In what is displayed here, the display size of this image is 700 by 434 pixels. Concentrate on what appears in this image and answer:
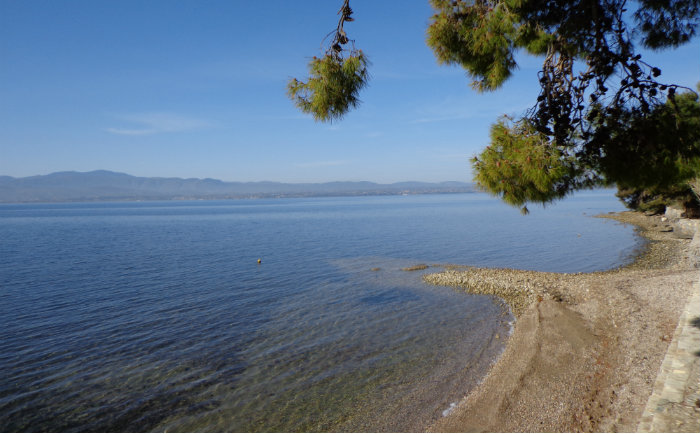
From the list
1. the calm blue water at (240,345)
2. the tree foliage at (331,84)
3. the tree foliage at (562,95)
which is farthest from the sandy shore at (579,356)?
the tree foliage at (331,84)

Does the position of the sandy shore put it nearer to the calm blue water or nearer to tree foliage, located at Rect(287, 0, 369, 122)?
the calm blue water

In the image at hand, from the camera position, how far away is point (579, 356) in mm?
11695

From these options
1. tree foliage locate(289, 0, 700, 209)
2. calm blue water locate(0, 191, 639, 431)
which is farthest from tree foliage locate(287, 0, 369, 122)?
calm blue water locate(0, 191, 639, 431)

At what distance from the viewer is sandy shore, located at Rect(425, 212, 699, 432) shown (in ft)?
28.6

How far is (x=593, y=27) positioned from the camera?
6910 millimetres

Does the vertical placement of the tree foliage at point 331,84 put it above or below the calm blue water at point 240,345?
above

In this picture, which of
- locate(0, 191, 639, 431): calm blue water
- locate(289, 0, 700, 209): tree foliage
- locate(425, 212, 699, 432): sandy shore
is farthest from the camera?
locate(0, 191, 639, 431): calm blue water

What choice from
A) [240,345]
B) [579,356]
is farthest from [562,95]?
[240,345]

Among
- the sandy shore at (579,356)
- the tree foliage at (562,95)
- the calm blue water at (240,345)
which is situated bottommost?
the calm blue water at (240,345)

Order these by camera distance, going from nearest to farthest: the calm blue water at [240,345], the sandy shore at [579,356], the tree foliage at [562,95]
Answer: the tree foliage at [562,95], the sandy shore at [579,356], the calm blue water at [240,345]

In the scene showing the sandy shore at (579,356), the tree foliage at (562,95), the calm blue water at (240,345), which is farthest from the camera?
the calm blue water at (240,345)

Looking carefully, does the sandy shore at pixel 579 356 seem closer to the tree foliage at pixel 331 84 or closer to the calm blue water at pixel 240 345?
the calm blue water at pixel 240 345

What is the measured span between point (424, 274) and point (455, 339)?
39.2ft

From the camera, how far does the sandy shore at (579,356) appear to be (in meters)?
8.72
